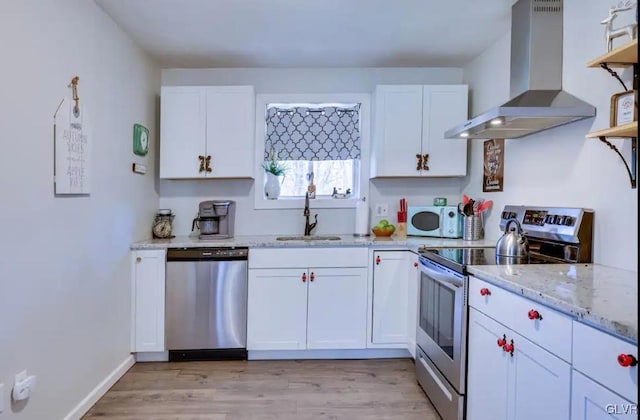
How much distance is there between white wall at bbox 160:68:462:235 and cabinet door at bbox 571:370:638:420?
2.30 meters

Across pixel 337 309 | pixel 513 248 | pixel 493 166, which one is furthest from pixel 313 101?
pixel 513 248

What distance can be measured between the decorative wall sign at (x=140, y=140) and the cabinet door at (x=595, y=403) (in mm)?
2885

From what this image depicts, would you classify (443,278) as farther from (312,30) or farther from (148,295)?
(148,295)

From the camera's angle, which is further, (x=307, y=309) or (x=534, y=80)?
(x=307, y=309)

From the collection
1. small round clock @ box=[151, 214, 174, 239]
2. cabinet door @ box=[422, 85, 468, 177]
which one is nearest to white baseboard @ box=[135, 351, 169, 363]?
small round clock @ box=[151, 214, 174, 239]

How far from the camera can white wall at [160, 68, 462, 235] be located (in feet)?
10.7

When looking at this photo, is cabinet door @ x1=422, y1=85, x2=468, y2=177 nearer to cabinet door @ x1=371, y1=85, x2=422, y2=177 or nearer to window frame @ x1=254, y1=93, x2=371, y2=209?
cabinet door @ x1=371, y1=85, x2=422, y2=177

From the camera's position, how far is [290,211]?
10.8 ft

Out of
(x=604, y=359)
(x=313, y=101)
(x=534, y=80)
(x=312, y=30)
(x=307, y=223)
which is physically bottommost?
(x=604, y=359)

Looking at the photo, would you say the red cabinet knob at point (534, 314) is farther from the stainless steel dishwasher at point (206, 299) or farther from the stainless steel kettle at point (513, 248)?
the stainless steel dishwasher at point (206, 299)

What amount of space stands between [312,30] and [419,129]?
1155mm

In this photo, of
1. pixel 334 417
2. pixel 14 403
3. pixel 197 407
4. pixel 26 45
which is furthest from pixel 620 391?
pixel 26 45

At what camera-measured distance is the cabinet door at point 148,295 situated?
8.80 ft

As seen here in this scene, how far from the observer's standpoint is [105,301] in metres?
2.31
